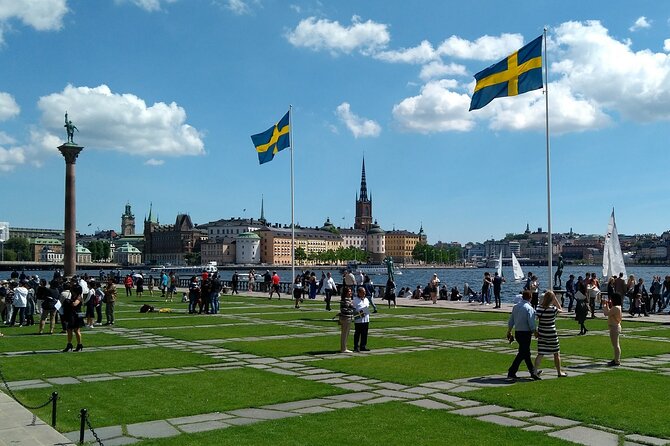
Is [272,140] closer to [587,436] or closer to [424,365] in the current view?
[424,365]

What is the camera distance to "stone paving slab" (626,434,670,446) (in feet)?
30.3

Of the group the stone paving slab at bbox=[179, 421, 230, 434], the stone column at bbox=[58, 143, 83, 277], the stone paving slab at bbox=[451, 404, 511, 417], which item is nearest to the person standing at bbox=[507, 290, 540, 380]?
the stone paving slab at bbox=[451, 404, 511, 417]

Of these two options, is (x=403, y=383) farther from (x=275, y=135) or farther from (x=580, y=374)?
(x=275, y=135)

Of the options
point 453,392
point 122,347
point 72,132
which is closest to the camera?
point 453,392

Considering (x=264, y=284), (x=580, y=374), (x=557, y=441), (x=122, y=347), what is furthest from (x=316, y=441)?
(x=264, y=284)

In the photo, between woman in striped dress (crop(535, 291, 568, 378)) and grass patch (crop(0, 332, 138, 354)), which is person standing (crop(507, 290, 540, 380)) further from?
grass patch (crop(0, 332, 138, 354))

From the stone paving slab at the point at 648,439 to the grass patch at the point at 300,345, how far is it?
31.7 feet

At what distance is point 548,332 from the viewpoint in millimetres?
14430

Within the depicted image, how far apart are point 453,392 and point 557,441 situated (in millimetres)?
3512

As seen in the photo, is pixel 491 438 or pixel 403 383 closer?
pixel 491 438

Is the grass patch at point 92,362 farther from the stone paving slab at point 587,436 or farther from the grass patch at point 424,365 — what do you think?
the stone paving slab at point 587,436

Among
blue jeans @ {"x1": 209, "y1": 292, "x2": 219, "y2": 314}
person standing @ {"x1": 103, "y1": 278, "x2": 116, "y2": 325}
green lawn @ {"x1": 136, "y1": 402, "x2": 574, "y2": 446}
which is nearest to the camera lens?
green lawn @ {"x1": 136, "y1": 402, "x2": 574, "y2": 446}

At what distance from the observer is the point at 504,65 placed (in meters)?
26.3

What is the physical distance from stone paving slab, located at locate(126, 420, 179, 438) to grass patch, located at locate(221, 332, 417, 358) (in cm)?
716
